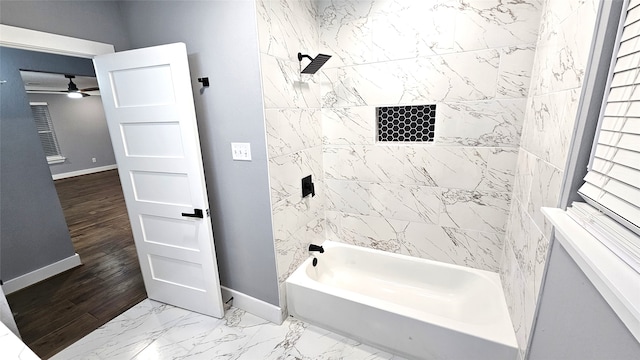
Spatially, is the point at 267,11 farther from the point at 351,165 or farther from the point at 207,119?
the point at 351,165

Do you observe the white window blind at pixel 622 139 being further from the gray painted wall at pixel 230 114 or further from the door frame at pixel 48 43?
the door frame at pixel 48 43

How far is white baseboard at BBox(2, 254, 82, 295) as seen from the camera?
7.99ft

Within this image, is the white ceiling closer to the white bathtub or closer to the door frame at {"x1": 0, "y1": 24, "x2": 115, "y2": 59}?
the door frame at {"x1": 0, "y1": 24, "x2": 115, "y2": 59}

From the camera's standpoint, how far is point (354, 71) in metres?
2.08

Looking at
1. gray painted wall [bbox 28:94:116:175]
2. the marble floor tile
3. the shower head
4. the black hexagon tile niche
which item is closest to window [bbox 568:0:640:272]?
the black hexagon tile niche

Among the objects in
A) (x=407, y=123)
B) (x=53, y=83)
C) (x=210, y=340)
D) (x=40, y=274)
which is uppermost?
(x=53, y=83)

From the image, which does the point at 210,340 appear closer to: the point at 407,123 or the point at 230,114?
the point at 230,114

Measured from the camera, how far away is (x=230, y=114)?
176 cm

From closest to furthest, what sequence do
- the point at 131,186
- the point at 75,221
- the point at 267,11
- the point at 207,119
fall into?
the point at 267,11, the point at 207,119, the point at 131,186, the point at 75,221

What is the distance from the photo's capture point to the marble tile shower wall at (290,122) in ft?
5.48

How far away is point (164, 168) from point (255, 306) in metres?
1.28

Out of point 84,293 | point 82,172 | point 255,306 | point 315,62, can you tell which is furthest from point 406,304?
point 82,172

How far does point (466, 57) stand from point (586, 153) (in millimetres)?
1137

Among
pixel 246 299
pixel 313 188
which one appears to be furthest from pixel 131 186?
pixel 313 188
